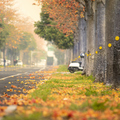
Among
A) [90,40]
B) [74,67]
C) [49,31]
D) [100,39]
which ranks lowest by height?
[74,67]

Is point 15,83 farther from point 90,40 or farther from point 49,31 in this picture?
point 49,31

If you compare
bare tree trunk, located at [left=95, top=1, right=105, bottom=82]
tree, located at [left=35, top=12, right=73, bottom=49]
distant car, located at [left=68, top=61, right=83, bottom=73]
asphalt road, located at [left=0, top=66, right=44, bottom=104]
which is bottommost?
asphalt road, located at [left=0, top=66, right=44, bottom=104]

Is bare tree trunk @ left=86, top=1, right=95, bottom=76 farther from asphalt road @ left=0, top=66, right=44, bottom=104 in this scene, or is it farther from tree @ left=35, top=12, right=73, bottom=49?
tree @ left=35, top=12, right=73, bottom=49

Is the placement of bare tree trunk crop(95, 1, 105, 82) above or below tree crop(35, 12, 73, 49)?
below

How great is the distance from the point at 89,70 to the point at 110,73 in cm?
856

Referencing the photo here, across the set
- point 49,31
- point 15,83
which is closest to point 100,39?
point 15,83

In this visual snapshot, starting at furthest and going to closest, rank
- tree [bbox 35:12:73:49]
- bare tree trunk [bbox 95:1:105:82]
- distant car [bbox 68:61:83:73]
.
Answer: tree [bbox 35:12:73:49]
distant car [bbox 68:61:83:73]
bare tree trunk [bbox 95:1:105:82]

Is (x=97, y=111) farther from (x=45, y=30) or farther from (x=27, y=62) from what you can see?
(x=27, y=62)

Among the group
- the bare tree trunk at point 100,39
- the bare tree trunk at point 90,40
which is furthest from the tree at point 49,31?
the bare tree trunk at point 100,39

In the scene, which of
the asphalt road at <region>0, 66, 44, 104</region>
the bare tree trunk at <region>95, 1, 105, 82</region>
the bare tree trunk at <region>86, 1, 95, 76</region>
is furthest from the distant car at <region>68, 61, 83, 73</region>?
the bare tree trunk at <region>95, 1, 105, 82</region>

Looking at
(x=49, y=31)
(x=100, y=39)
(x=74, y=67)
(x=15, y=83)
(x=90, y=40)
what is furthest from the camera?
(x=49, y=31)

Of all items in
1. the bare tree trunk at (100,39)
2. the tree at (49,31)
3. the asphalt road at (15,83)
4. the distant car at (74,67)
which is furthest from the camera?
the tree at (49,31)

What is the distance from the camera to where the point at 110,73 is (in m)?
10.9

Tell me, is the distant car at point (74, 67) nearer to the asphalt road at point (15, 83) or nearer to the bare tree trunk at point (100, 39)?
the asphalt road at point (15, 83)
